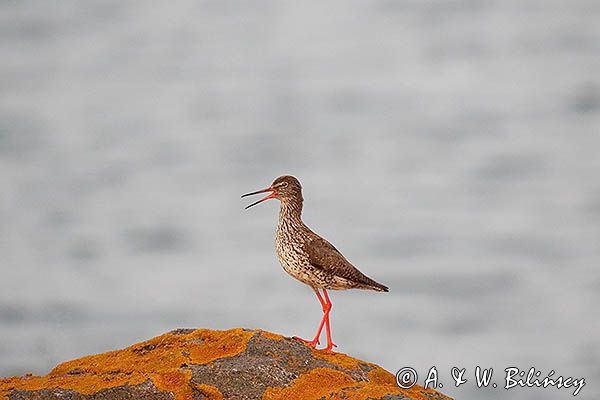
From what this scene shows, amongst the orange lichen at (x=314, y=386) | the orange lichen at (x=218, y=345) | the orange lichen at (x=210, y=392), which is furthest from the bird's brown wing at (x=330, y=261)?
the orange lichen at (x=210, y=392)

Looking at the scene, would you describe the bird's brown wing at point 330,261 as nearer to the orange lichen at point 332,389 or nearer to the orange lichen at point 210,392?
the orange lichen at point 332,389

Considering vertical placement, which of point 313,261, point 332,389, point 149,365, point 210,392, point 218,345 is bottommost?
point 210,392

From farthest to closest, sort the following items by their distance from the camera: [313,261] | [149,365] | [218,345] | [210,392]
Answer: [313,261] < [218,345] < [149,365] < [210,392]

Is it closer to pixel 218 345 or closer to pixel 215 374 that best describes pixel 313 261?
pixel 218 345

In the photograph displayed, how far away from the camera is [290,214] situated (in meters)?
14.9

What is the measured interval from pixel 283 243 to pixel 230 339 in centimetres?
350

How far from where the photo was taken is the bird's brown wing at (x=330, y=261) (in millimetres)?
13812

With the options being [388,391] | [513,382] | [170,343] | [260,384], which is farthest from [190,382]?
[513,382]

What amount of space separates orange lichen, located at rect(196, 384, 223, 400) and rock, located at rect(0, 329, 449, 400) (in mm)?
12

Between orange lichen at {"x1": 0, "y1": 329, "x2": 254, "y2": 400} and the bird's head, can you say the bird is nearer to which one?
the bird's head

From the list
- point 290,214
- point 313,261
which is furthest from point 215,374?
point 290,214

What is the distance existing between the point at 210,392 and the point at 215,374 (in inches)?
15.5

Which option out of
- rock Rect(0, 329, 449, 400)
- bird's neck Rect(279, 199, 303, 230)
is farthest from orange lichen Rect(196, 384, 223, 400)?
bird's neck Rect(279, 199, 303, 230)

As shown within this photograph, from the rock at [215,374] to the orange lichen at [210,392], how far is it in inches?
0.5
